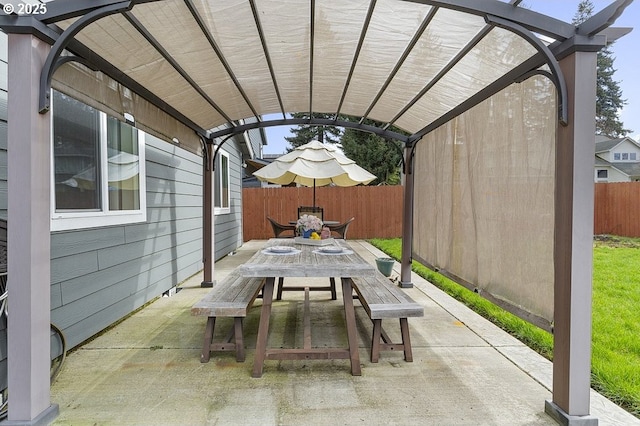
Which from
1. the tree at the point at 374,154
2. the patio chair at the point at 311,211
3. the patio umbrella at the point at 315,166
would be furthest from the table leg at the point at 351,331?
the tree at the point at 374,154

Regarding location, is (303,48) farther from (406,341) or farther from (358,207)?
(358,207)

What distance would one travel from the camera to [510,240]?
2.68 metres

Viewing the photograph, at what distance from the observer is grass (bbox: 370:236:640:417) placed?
2.46m

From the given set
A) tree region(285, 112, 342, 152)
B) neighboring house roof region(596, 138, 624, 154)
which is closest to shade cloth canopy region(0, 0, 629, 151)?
tree region(285, 112, 342, 152)

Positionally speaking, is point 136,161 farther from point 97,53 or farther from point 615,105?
point 615,105

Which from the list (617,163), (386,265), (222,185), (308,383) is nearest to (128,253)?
(308,383)

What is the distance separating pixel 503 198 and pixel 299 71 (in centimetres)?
215

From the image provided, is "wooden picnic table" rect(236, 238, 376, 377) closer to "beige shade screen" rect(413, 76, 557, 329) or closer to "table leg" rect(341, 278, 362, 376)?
"table leg" rect(341, 278, 362, 376)

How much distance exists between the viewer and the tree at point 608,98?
1102 inches

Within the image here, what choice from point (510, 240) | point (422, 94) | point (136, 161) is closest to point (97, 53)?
point (136, 161)

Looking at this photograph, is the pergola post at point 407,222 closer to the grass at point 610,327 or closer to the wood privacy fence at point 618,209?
the grass at point 610,327

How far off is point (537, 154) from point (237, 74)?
2.67 metres

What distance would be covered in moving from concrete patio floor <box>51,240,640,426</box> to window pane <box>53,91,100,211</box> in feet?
4.08

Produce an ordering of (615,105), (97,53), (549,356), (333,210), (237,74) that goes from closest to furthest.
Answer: (97,53)
(549,356)
(237,74)
(333,210)
(615,105)
